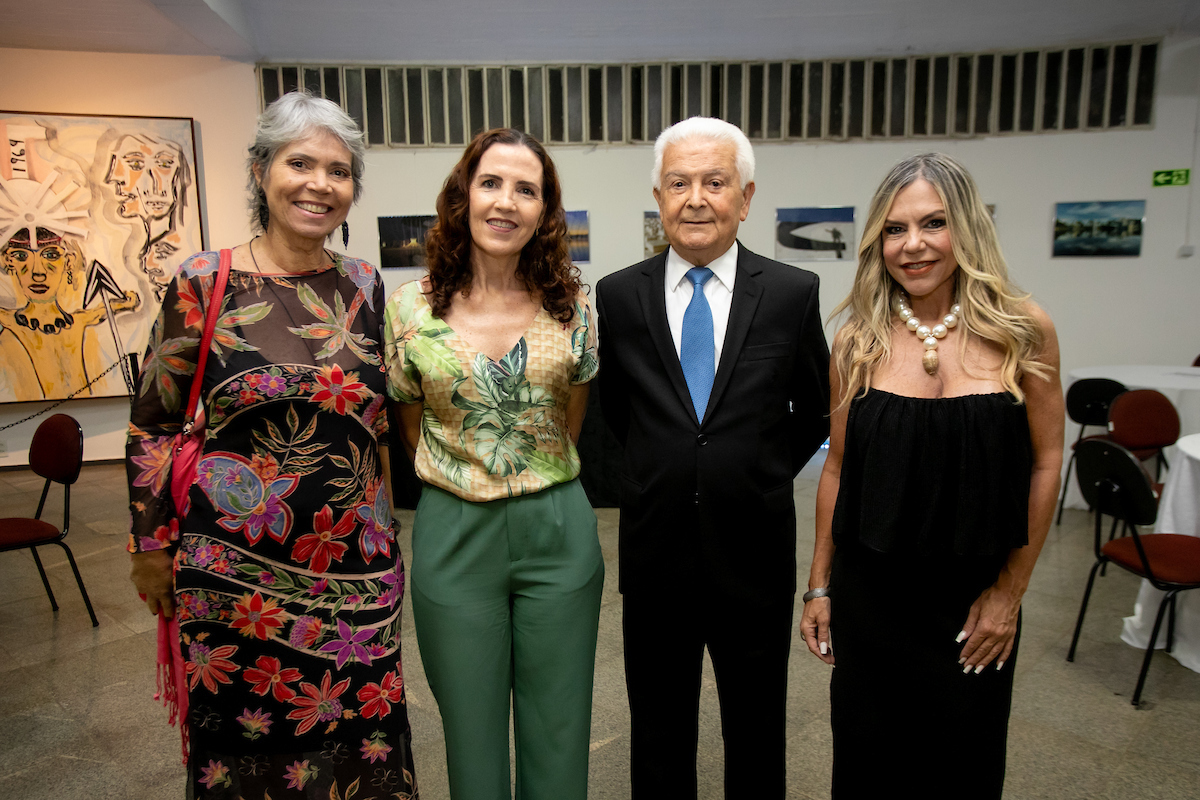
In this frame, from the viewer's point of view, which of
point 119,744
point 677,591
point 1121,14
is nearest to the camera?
point 677,591

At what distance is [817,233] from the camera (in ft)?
23.1

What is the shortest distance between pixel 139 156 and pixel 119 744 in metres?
5.74

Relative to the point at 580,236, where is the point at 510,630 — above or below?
below

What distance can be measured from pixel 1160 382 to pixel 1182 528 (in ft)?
6.74

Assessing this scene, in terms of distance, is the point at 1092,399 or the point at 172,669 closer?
the point at 172,669

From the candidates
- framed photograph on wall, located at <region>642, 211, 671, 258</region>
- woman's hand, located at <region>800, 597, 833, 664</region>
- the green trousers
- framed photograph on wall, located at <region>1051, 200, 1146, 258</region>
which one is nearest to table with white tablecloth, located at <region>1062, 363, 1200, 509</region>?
framed photograph on wall, located at <region>1051, 200, 1146, 258</region>

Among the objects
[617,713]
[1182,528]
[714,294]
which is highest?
[714,294]

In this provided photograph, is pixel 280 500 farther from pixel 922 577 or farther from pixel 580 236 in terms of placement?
pixel 580 236

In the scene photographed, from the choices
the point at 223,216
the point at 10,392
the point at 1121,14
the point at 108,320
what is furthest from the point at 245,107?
the point at 1121,14

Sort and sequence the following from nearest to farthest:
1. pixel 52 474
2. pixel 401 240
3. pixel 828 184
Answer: pixel 52 474 < pixel 828 184 < pixel 401 240

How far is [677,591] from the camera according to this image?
1834 millimetres

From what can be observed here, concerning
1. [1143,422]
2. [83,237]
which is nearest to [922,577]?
[1143,422]

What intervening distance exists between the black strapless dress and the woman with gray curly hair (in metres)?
1.11

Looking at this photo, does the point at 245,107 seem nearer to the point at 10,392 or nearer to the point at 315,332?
the point at 10,392
